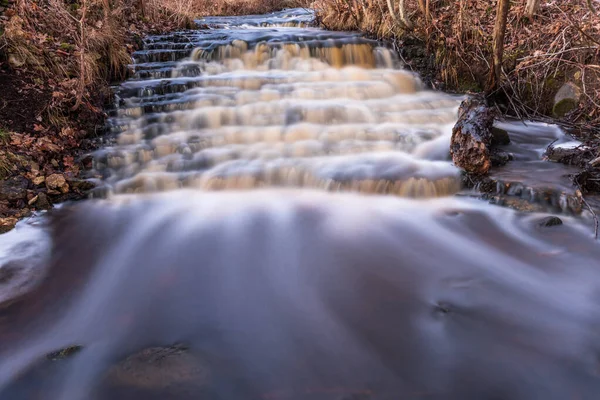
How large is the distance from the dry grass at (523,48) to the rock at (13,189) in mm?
6545

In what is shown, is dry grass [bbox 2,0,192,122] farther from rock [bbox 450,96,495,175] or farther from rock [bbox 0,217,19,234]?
rock [bbox 450,96,495,175]

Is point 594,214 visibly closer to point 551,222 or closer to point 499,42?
point 551,222

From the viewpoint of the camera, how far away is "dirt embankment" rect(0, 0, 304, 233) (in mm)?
4578

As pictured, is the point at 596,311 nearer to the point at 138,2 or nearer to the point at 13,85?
the point at 13,85

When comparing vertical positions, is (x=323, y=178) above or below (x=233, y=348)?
above

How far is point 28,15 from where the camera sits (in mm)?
5676

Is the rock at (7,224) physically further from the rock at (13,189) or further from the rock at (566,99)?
the rock at (566,99)

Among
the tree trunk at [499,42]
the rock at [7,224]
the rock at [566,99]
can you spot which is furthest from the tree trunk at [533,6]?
the rock at [7,224]

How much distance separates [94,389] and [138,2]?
9.63 metres

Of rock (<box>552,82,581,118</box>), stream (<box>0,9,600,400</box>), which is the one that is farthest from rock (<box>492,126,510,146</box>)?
rock (<box>552,82,581,118</box>)

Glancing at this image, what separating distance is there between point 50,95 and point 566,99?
7.27 metres

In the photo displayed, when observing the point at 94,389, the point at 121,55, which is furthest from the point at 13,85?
the point at 94,389

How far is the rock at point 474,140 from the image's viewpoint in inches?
188

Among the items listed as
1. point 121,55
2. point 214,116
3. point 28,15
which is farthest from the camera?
point 121,55
